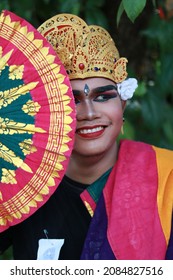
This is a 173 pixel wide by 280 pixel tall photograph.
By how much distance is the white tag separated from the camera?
2754 mm

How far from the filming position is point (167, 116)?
4418 mm

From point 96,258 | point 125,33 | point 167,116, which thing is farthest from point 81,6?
point 96,258

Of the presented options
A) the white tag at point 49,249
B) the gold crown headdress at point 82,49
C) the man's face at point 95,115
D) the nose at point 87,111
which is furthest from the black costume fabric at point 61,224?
the gold crown headdress at point 82,49

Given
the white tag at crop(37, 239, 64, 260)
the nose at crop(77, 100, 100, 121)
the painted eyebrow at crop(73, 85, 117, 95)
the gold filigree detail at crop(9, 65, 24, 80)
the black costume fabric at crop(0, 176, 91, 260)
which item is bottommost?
the white tag at crop(37, 239, 64, 260)

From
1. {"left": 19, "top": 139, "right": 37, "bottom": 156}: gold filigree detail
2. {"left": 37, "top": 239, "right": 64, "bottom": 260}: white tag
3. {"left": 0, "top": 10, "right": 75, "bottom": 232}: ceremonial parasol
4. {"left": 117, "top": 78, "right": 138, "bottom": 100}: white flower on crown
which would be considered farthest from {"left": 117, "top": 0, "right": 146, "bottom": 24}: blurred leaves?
{"left": 37, "top": 239, "right": 64, "bottom": 260}: white tag

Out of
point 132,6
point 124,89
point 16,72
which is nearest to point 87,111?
point 124,89

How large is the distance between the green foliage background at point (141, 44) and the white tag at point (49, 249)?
0.86 meters

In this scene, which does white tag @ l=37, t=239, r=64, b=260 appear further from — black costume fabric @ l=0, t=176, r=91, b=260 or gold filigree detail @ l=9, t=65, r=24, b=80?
gold filigree detail @ l=9, t=65, r=24, b=80

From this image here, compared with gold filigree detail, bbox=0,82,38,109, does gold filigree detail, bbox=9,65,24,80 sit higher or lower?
higher

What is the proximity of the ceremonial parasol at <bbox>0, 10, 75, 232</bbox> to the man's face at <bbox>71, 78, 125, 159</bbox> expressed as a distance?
0.15 m

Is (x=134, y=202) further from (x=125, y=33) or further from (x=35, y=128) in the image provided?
(x=125, y=33)

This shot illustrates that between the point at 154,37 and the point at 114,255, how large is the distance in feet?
4.70

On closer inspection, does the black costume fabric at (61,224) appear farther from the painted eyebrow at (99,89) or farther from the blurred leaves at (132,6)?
the blurred leaves at (132,6)

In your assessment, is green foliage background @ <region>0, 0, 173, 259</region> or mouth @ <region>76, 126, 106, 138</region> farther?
green foliage background @ <region>0, 0, 173, 259</region>
